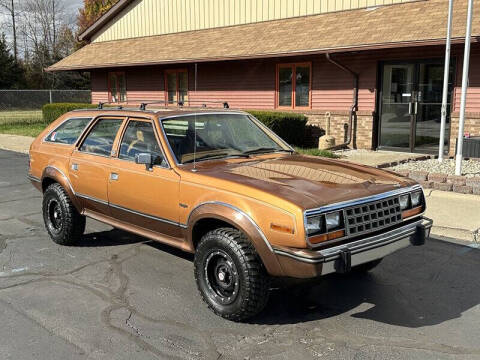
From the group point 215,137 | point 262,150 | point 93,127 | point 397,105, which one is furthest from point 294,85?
point 215,137

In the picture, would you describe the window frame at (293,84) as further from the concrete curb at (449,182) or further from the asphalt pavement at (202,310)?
the asphalt pavement at (202,310)

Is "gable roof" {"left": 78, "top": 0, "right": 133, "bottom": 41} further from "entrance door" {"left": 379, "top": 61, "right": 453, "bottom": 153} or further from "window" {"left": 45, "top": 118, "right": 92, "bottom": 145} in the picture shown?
"window" {"left": 45, "top": 118, "right": 92, "bottom": 145}

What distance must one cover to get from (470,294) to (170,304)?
8.77 ft

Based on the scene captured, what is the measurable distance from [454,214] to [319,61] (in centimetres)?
871

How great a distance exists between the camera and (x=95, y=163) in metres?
5.25

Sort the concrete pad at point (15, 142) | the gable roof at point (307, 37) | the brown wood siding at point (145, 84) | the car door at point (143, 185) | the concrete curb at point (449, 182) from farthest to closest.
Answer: the brown wood siding at point (145, 84)
the concrete pad at point (15, 142)
the gable roof at point (307, 37)
the concrete curb at point (449, 182)
the car door at point (143, 185)

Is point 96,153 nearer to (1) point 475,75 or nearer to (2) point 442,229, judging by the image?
(2) point 442,229

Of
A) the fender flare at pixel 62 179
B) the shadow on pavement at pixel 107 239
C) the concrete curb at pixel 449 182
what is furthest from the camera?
the concrete curb at pixel 449 182

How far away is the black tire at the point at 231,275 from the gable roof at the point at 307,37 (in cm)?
889

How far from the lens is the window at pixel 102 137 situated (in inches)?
207

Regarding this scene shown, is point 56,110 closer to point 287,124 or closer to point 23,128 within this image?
point 23,128

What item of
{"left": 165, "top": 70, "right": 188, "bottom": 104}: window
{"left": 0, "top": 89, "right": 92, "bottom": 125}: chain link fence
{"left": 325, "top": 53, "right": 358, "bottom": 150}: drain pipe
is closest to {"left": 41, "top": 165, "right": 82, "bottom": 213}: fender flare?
{"left": 325, "top": 53, "right": 358, "bottom": 150}: drain pipe

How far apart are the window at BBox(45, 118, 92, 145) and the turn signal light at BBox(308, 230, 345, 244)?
131 inches

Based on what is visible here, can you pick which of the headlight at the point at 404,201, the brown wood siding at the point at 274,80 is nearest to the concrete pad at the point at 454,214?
the headlight at the point at 404,201
